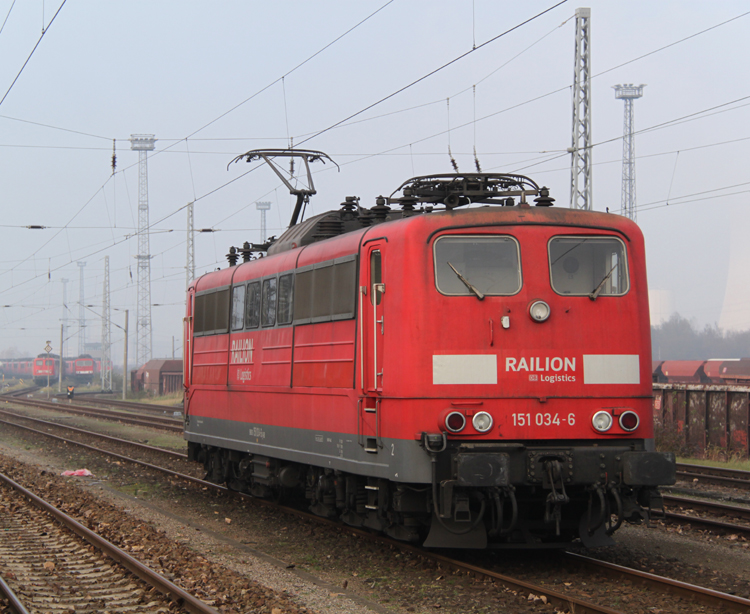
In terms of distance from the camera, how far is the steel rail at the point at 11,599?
23.3ft

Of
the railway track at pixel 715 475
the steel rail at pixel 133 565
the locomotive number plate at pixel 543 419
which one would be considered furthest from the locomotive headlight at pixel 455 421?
the railway track at pixel 715 475

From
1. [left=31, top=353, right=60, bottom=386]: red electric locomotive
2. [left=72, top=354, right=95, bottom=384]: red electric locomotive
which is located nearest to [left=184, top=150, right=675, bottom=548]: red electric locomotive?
[left=31, top=353, right=60, bottom=386]: red electric locomotive

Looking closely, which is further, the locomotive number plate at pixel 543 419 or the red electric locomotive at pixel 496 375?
the locomotive number plate at pixel 543 419

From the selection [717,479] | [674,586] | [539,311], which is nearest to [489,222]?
[539,311]

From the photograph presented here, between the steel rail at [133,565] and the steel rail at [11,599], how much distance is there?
1.12 meters

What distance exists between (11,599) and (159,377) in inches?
2084

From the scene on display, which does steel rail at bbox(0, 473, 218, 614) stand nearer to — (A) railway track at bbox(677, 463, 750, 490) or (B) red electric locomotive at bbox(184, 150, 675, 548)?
(B) red electric locomotive at bbox(184, 150, 675, 548)

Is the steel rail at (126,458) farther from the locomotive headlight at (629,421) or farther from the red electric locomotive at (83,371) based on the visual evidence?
the red electric locomotive at (83,371)

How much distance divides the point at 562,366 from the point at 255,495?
21.1ft

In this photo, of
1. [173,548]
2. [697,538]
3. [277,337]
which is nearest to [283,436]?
[277,337]

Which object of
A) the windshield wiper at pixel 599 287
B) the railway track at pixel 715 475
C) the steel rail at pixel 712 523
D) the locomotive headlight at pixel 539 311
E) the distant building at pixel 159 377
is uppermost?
the windshield wiper at pixel 599 287

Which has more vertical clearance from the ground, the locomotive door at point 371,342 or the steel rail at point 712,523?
the locomotive door at point 371,342

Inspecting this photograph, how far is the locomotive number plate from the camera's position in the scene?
8.24m

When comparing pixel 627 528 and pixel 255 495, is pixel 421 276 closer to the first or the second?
pixel 627 528
